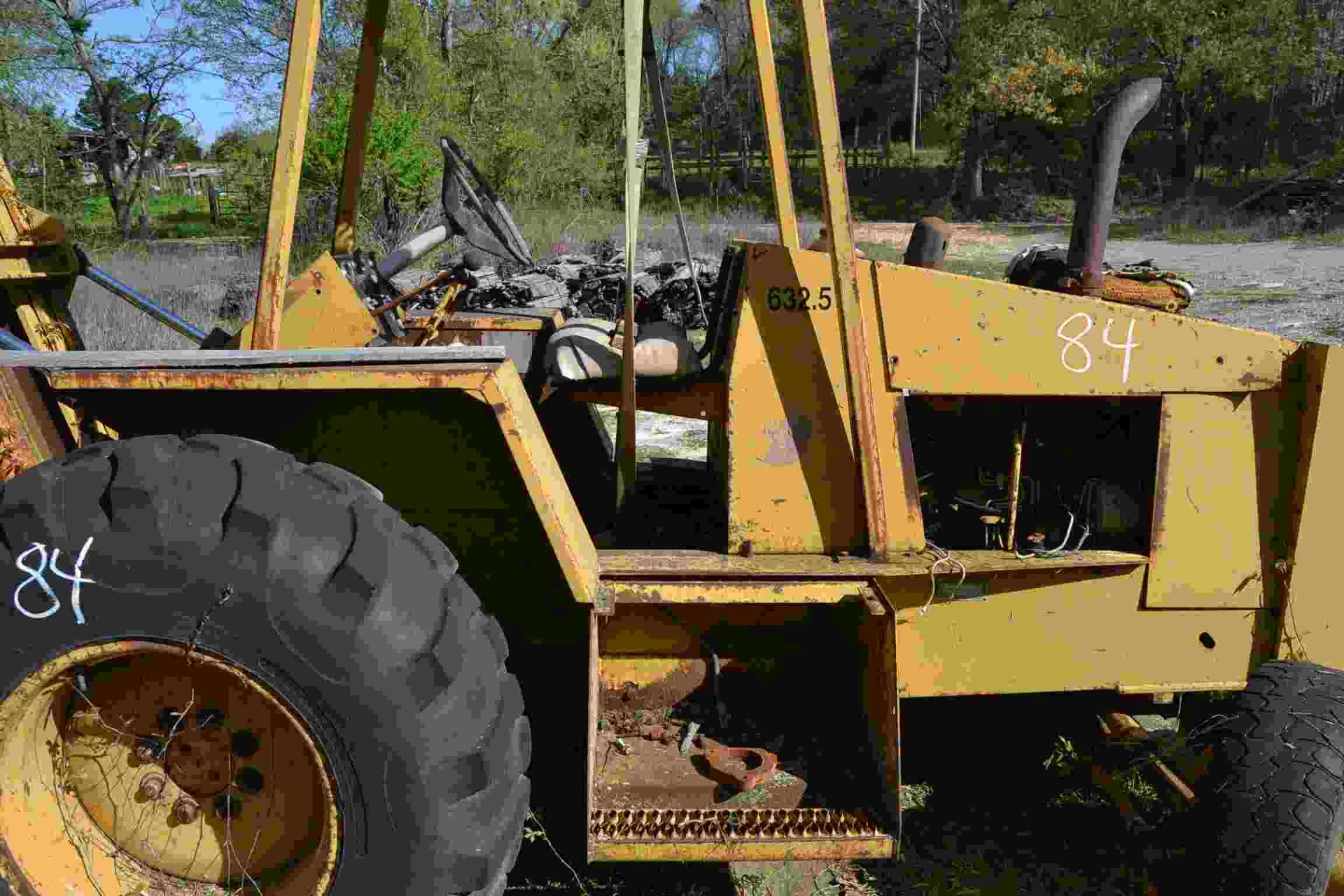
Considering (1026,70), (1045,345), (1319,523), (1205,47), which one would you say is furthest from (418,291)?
(1205,47)

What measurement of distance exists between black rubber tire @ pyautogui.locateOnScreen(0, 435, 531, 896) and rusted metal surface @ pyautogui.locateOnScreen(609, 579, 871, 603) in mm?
592

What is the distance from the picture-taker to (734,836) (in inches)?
98.6

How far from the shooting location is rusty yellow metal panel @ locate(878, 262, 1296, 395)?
273 centimetres

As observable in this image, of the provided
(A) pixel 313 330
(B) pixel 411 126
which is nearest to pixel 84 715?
(A) pixel 313 330

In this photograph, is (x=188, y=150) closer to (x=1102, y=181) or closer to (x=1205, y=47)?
(x=1205, y=47)

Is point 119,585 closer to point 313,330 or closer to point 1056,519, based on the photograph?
point 313,330

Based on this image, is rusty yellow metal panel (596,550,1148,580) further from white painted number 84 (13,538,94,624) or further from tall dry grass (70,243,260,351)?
tall dry grass (70,243,260,351)

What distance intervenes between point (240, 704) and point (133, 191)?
27.2 meters

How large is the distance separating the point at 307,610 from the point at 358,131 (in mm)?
2109

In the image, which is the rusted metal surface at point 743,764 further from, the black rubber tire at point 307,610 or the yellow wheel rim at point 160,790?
the yellow wheel rim at point 160,790

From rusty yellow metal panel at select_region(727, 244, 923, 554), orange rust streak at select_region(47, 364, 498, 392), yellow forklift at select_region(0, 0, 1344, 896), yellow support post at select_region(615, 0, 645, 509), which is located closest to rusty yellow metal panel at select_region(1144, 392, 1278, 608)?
yellow forklift at select_region(0, 0, 1344, 896)

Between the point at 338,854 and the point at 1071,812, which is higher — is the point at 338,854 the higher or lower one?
the higher one

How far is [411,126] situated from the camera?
17297 mm

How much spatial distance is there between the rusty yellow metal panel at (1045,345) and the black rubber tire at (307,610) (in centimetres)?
146
